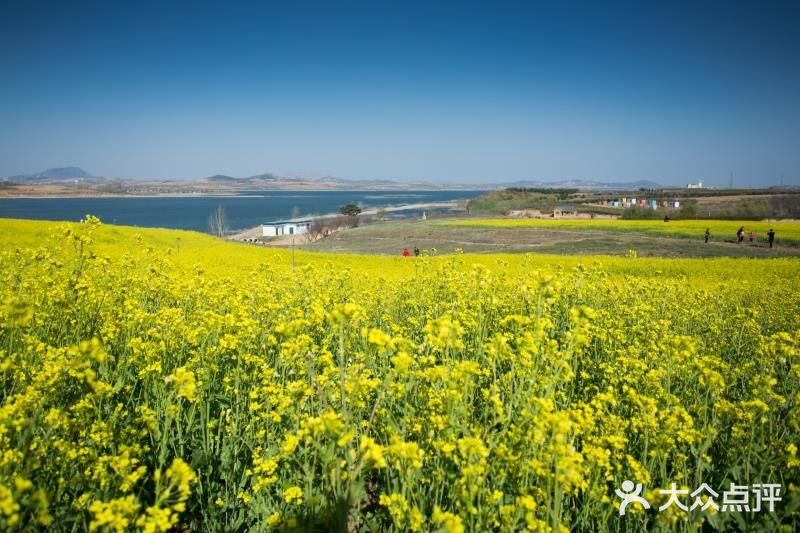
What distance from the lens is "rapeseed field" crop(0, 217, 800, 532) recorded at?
9.02ft

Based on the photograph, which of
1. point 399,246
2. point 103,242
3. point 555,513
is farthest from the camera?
point 399,246

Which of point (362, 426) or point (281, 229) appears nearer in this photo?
point (362, 426)

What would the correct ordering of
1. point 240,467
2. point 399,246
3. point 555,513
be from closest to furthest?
point 555,513, point 240,467, point 399,246

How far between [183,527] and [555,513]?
318cm

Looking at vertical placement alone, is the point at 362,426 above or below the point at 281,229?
below

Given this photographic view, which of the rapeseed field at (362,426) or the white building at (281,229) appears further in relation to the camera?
the white building at (281,229)

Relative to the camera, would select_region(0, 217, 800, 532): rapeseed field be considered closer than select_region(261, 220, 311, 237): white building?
Yes

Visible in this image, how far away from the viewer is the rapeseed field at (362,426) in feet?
9.02

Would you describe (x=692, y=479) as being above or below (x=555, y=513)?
below

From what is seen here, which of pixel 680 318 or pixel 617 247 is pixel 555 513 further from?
pixel 617 247

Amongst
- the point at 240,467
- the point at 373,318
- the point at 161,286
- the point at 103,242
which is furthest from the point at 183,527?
the point at 103,242

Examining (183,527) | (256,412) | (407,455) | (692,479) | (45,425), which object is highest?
(407,455)

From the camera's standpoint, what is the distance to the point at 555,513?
2662 mm

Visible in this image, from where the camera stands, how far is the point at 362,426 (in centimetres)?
423
